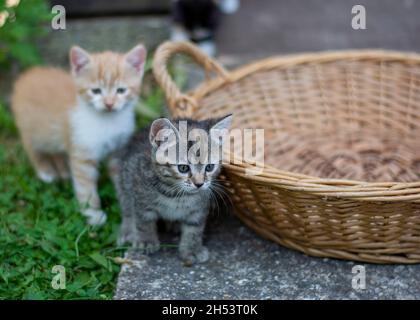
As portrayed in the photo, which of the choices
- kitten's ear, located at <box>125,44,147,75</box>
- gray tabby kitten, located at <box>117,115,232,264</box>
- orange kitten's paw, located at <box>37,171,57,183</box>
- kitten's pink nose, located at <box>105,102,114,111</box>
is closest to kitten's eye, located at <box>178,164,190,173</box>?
gray tabby kitten, located at <box>117,115,232,264</box>

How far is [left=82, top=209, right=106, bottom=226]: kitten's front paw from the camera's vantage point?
2.61 m

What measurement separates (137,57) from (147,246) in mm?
834

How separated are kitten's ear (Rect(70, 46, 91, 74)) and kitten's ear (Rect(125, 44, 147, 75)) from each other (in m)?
0.17

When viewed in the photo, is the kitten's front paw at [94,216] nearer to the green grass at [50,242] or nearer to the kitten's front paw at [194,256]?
the green grass at [50,242]

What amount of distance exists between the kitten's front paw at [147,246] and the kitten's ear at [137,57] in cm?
77

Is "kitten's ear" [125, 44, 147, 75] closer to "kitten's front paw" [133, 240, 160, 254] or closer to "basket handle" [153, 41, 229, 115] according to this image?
"basket handle" [153, 41, 229, 115]

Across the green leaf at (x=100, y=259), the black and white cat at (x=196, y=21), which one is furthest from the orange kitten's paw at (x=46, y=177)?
the black and white cat at (x=196, y=21)

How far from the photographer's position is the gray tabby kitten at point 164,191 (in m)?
2.14

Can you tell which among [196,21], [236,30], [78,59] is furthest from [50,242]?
[236,30]

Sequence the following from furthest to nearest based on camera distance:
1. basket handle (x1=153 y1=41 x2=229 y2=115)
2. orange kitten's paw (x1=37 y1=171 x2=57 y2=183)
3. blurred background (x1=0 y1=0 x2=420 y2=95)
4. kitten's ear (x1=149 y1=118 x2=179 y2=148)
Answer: blurred background (x1=0 y1=0 x2=420 y2=95) < orange kitten's paw (x1=37 y1=171 x2=57 y2=183) < basket handle (x1=153 y1=41 x2=229 y2=115) < kitten's ear (x1=149 y1=118 x2=179 y2=148)

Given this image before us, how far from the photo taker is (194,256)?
2355 millimetres

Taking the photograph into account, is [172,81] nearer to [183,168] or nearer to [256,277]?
[183,168]

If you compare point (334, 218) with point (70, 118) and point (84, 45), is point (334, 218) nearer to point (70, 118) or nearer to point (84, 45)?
point (70, 118)

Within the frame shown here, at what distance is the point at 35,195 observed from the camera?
2809 mm
